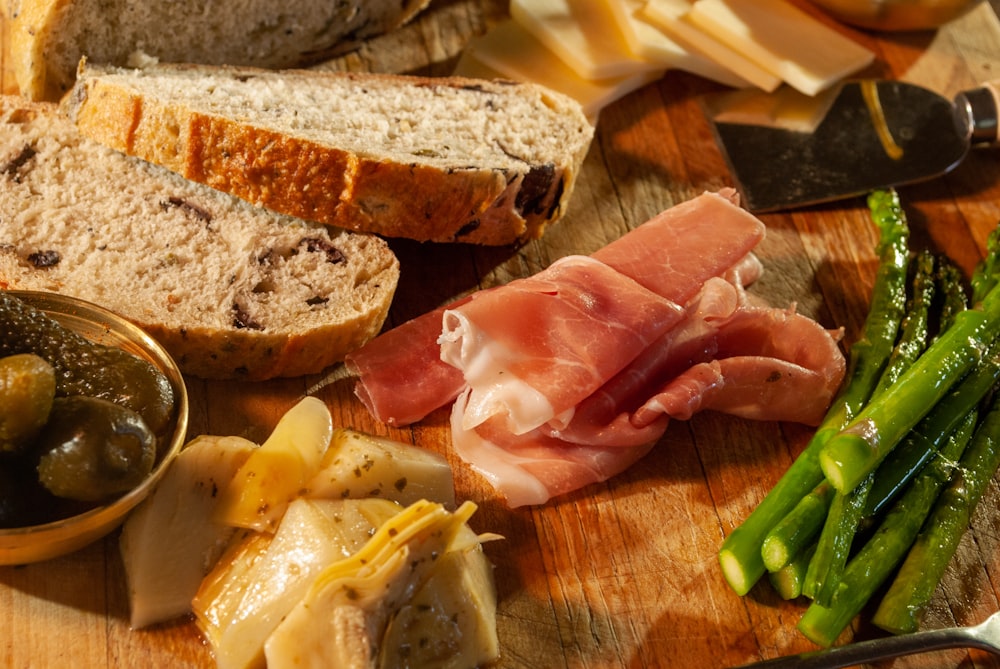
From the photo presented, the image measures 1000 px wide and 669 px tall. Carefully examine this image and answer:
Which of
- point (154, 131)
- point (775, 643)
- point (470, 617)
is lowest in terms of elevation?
point (775, 643)

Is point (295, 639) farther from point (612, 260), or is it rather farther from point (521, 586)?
point (612, 260)

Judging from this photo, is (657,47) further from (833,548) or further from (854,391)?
(833,548)

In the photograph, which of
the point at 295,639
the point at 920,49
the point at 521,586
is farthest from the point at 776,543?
the point at 920,49

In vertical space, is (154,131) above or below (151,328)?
above

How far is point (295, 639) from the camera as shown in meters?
2.52

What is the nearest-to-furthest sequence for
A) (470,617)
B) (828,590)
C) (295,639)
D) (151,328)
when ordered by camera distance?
(295,639), (470,617), (828,590), (151,328)

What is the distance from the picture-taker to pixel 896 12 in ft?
17.5

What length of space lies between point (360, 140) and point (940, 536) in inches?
93.2

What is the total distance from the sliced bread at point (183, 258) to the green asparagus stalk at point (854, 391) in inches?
55.8

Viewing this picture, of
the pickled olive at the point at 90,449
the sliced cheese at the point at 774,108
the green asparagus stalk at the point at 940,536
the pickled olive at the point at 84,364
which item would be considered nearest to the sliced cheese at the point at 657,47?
the sliced cheese at the point at 774,108

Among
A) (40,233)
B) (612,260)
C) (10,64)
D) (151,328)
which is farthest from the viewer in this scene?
(10,64)

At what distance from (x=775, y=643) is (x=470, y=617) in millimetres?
952

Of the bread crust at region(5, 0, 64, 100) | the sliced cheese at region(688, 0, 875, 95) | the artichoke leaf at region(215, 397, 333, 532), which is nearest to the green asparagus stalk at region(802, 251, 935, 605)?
the artichoke leaf at region(215, 397, 333, 532)

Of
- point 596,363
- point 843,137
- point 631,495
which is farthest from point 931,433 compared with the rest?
point 843,137
